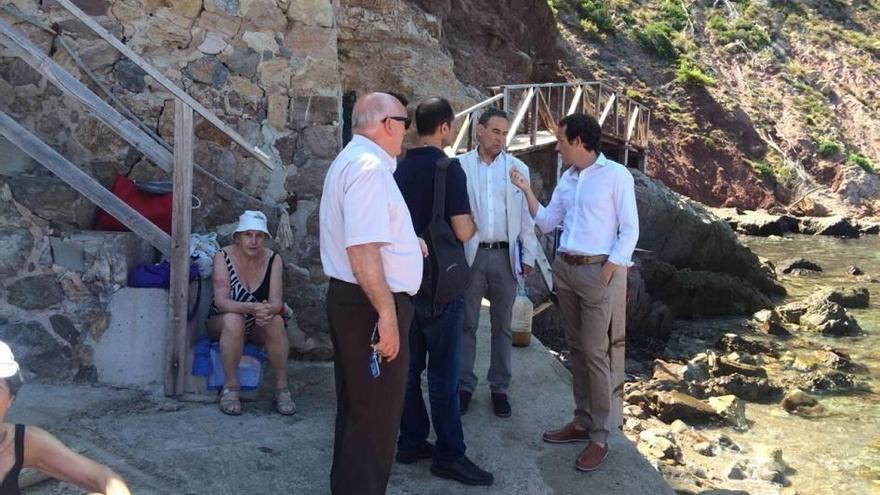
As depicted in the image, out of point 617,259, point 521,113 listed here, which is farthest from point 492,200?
point 521,113

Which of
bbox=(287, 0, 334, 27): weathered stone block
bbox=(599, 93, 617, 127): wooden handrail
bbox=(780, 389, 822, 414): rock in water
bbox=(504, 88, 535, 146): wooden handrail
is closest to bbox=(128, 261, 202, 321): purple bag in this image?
bbox=(287, 0, 334, 27): weathered stone block

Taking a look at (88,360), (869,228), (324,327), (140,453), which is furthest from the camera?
(869,228)

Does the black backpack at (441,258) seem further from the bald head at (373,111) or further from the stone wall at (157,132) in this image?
the stone wall at (157,132)

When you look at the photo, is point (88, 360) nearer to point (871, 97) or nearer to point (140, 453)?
point (140, 453)

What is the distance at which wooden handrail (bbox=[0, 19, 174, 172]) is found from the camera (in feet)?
11.9

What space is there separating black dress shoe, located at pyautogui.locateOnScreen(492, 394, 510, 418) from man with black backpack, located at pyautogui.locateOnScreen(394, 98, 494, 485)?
74cm

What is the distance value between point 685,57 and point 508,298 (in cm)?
3405

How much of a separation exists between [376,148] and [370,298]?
1.73 feet

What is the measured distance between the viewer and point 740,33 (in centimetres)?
3866

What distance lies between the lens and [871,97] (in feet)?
123

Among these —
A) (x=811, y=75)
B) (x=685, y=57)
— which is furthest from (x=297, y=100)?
(x=811, y=75)

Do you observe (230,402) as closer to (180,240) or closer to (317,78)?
(180,240)

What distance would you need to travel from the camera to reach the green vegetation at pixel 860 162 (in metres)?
33.0

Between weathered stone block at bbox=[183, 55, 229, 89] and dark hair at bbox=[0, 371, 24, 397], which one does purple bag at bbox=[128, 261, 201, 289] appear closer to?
weathered stone block at bbox=[183, 55, 229, 89]
